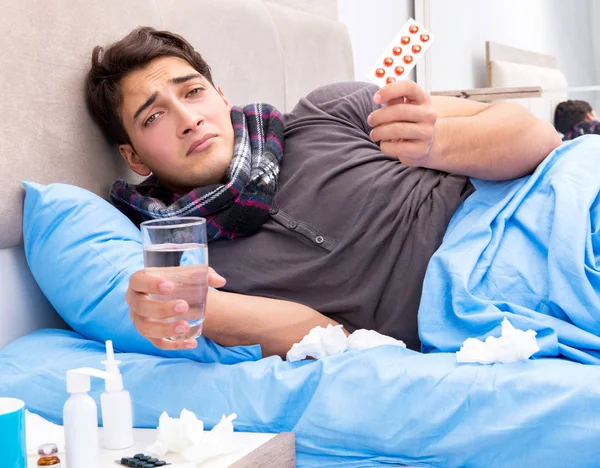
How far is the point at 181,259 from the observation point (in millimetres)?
970

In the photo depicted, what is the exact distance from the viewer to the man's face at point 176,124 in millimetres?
1604

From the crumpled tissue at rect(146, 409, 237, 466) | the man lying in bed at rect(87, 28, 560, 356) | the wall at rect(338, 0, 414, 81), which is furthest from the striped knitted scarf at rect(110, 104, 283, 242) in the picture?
the wall at rect(338, 0, 414, 81)

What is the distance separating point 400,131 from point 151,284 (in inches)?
20.3

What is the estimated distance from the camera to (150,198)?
157cm

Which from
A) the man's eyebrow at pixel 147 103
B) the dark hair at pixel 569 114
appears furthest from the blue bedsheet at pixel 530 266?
the dark hair at pixel 569 114

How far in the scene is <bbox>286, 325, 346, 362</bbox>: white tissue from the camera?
127 cm

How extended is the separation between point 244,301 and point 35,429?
0.41m

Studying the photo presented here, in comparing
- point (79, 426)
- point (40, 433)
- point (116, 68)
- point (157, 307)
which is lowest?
point (40, 433)

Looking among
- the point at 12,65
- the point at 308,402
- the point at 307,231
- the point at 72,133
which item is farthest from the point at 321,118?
the point at 308,402

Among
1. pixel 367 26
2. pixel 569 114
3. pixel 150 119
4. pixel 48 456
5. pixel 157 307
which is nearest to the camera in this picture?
pixel 48 456

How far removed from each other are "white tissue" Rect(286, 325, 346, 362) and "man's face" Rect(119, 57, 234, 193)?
49 centimetres

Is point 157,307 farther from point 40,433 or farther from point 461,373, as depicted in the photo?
point 461,373

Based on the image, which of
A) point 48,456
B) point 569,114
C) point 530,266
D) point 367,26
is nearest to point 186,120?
point 530,266

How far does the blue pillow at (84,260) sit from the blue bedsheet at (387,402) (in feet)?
0.30
